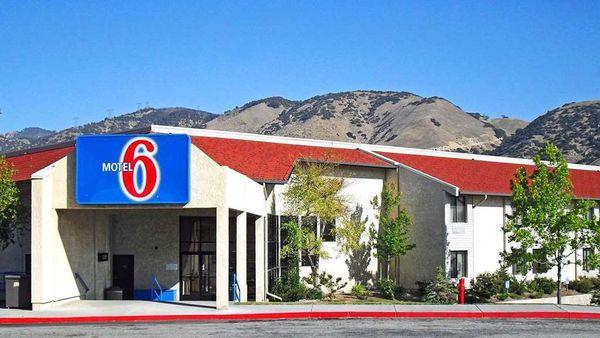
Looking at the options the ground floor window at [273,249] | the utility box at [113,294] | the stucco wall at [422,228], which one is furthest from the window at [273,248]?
the stucco wall at [422,228]

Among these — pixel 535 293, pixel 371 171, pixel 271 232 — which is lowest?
pixel 535 293

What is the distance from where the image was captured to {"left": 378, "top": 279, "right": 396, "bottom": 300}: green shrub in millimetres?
41469

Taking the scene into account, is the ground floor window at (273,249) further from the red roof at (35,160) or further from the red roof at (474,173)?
the red roof at (474,173)

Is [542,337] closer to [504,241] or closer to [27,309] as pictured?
[27,309]

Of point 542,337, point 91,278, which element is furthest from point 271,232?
point 542,337

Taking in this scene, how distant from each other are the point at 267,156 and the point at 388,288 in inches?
350

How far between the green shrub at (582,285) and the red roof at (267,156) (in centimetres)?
1408

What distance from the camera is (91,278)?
3259cm

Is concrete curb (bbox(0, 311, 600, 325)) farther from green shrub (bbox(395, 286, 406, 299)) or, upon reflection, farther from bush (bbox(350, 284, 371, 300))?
green shrub (bbox(395, 286, 406, 299))

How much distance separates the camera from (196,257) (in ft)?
117

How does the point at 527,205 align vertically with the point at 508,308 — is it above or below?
above

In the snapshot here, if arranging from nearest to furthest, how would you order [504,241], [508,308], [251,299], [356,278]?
[508,308]
[251,299]
[356,278]
[504,241]

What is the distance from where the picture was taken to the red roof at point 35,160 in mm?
38344

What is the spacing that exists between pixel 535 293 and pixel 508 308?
18922 millimetres
